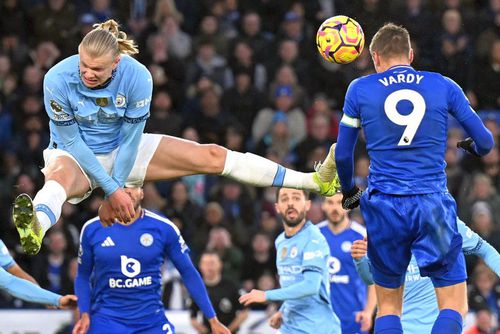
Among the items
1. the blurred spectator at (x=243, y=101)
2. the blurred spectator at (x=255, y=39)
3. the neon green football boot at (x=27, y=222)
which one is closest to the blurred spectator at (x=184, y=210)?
the blurred spectator at (x=243, y=101)

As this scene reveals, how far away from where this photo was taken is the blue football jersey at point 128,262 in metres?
10.2

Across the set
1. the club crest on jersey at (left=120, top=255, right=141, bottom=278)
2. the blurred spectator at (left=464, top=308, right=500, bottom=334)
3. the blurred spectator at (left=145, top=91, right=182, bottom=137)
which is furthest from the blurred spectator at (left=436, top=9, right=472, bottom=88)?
the club crest on jersey at (left=120, top=255, right=141, bottom=278)

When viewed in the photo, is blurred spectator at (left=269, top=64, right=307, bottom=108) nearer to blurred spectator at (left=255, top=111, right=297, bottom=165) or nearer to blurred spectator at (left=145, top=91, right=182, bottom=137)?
blurred spectator at (left=255, top=111, right=297, bottom=165)

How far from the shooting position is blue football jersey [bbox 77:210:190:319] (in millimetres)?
10188

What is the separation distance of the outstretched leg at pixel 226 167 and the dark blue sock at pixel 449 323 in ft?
5.13

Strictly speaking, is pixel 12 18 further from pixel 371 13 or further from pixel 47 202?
pixel 47 202

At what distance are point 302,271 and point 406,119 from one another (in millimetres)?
2873

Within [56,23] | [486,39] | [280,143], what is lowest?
[280,143]

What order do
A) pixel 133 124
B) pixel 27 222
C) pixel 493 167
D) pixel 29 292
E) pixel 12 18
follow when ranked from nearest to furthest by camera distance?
pixel 27 222 < pixel 133 124 < pixel 29 292 < pixel 493 167 < pixel 12 18

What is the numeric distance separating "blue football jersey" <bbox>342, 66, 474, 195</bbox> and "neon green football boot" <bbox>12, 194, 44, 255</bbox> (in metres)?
2.07

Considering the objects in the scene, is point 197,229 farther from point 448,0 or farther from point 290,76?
point 448,0

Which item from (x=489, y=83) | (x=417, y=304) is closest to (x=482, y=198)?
(x=489, y=83)

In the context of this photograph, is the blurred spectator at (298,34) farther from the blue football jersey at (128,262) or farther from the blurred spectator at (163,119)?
the blue football jersey at (128,262)

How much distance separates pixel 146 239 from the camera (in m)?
Result: 10.3
